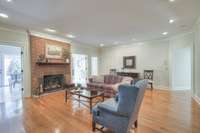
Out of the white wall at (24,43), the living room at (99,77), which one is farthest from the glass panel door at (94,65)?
the white wall at (24,43)

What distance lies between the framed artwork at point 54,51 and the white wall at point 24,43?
34.7 inches

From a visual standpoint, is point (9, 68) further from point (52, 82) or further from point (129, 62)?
point (129, 62)

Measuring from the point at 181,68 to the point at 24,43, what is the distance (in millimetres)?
7867

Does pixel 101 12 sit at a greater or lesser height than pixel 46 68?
greater

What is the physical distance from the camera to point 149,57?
7.39m

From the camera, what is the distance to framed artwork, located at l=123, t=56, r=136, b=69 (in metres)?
8.05

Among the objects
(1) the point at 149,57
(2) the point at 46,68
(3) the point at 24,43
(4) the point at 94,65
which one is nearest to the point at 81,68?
(4) the point at 94,65

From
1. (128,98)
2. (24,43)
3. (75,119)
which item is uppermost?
(24,43)

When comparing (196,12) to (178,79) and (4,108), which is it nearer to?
(178,79)

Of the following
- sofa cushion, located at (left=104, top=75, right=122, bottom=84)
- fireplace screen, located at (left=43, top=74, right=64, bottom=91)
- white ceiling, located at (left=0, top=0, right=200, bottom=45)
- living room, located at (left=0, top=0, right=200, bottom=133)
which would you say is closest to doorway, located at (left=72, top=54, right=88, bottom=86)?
living room, located at (left=0, top=0, right=200, bottom=133)

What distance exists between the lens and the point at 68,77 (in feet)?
23.1

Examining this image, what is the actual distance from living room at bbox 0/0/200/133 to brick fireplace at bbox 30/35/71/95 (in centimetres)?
4

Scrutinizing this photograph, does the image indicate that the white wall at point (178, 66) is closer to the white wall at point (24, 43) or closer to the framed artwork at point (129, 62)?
the framed artwork at point (129, 62)

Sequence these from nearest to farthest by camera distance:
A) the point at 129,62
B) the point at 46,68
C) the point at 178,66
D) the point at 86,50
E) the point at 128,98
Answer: the point at 128,98, the point at 46,68, the point at 178,66, the point at 129,62, the point at 86,50
